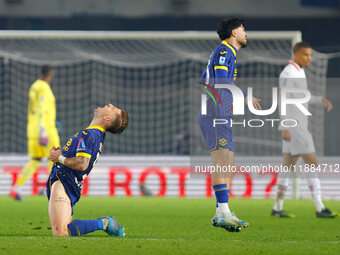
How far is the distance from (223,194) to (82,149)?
147cm

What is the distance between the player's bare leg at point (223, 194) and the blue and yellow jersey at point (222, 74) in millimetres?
390

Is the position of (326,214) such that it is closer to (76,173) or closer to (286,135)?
(286,135)


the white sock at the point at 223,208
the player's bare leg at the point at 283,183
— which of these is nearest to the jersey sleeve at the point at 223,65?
the white sock at the point at 223,208

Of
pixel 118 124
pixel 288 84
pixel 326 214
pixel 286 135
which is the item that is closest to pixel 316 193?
pixel 326 214

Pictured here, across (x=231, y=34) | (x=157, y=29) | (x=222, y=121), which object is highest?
(x=157, y=29)

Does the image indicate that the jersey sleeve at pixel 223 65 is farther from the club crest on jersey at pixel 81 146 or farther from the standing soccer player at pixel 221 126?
the club crest on jersey at pixel 81 146

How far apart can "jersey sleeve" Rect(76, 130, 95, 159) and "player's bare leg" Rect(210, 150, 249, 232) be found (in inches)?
52.6

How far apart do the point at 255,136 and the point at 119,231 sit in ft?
35.4

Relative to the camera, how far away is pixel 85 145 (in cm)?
566

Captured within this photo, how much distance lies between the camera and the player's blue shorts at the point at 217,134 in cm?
654

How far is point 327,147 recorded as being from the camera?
20531 mm

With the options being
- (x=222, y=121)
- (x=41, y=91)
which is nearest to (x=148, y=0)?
(x=41, y=91)

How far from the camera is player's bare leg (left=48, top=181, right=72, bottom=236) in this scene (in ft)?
18.5

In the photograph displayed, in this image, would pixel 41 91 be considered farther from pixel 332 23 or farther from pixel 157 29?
pixel 332 23
